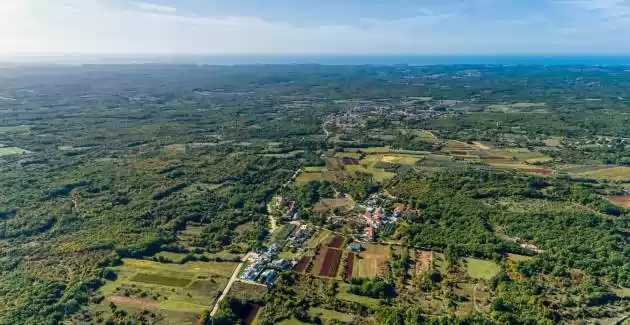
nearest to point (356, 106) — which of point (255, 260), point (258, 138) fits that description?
point (258, 138)

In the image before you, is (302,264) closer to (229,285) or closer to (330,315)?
(229,285)

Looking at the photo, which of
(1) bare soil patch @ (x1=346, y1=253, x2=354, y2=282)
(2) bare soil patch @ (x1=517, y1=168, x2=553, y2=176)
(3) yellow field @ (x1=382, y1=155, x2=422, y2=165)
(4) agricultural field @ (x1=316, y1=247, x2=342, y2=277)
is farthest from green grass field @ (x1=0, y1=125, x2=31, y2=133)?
(2) bare soil patch @ (x1=517, y1=168, x2=553, y2=176)

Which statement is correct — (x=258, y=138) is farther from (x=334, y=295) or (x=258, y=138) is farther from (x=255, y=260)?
(x=334, y=295)

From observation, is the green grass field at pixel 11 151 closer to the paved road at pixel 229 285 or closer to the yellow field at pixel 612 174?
the paved road at pixel 229 285

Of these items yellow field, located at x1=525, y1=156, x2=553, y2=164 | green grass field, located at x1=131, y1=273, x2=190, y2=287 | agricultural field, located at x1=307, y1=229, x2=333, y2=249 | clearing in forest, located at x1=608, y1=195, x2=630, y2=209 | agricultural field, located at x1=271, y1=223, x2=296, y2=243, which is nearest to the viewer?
green grass field, located at x1=131, y1=273, x2=190, y2=287

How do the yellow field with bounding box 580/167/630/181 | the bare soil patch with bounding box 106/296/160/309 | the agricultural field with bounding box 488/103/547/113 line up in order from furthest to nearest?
the agricultural field with bounding box 488/103/547/113 → the yellow field with bounding box 580/167/630/181 → the bare soil patch with bounding box 106/296/160/309

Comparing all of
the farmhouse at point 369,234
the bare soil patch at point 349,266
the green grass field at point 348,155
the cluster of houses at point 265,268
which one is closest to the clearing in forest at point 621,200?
the farmhouse at point 369,234

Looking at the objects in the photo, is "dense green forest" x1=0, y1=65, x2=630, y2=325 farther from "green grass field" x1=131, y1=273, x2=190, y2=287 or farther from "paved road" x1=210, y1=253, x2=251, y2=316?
"green grass field" x1=131, y1=273, x2=190, y2=287
